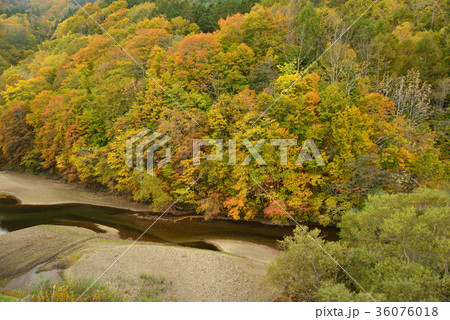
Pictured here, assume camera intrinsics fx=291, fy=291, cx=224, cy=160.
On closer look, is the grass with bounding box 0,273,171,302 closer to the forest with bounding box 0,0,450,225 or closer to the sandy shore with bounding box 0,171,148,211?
the forest with bounding box 0,0,450,225

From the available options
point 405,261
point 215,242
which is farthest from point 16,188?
point 405,261

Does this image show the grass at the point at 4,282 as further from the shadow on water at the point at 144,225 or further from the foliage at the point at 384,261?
the foliage at the point at 384,261

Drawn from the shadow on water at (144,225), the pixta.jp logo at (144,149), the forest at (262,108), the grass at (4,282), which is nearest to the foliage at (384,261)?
the forest at (262,108)

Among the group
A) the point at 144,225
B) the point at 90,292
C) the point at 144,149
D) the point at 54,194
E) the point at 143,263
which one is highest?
the point at 144,149

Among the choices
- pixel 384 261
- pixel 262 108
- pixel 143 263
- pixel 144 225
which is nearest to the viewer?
pixel 384 261

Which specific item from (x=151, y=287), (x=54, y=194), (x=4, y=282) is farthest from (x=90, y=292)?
(x=54, y=194)

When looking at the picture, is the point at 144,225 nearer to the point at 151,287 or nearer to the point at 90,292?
the point at 151,287

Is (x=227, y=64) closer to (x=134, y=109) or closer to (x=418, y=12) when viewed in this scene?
(x=134, y=109)
